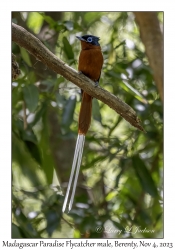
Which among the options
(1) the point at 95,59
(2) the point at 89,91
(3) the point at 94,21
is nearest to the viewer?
(2) the point at 89,91

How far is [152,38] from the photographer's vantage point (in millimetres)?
4812

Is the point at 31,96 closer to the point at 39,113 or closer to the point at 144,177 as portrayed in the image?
the point at 39,113

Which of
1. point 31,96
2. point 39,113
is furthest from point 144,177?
point 31,96

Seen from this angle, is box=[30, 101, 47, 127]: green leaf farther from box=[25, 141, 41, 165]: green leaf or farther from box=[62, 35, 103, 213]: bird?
box=[62, 35, 103, 213]: bird

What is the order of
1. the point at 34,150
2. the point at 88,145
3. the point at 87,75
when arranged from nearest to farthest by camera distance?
the point at 87,75 → the point at 34,150 → the point at 88,145

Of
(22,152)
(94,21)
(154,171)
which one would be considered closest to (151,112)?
(154,171)

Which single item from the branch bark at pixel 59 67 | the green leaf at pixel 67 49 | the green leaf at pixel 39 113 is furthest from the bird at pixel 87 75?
the green leaf at pixel 39 113

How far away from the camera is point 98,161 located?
482 cm

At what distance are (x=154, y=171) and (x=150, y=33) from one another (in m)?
1.29

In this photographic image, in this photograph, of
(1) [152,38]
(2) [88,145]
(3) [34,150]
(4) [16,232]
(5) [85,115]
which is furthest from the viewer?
(2) [88,145]

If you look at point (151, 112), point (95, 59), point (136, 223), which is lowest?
point (136, 223)

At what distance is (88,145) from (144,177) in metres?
0.79

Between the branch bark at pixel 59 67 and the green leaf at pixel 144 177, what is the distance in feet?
3.17
